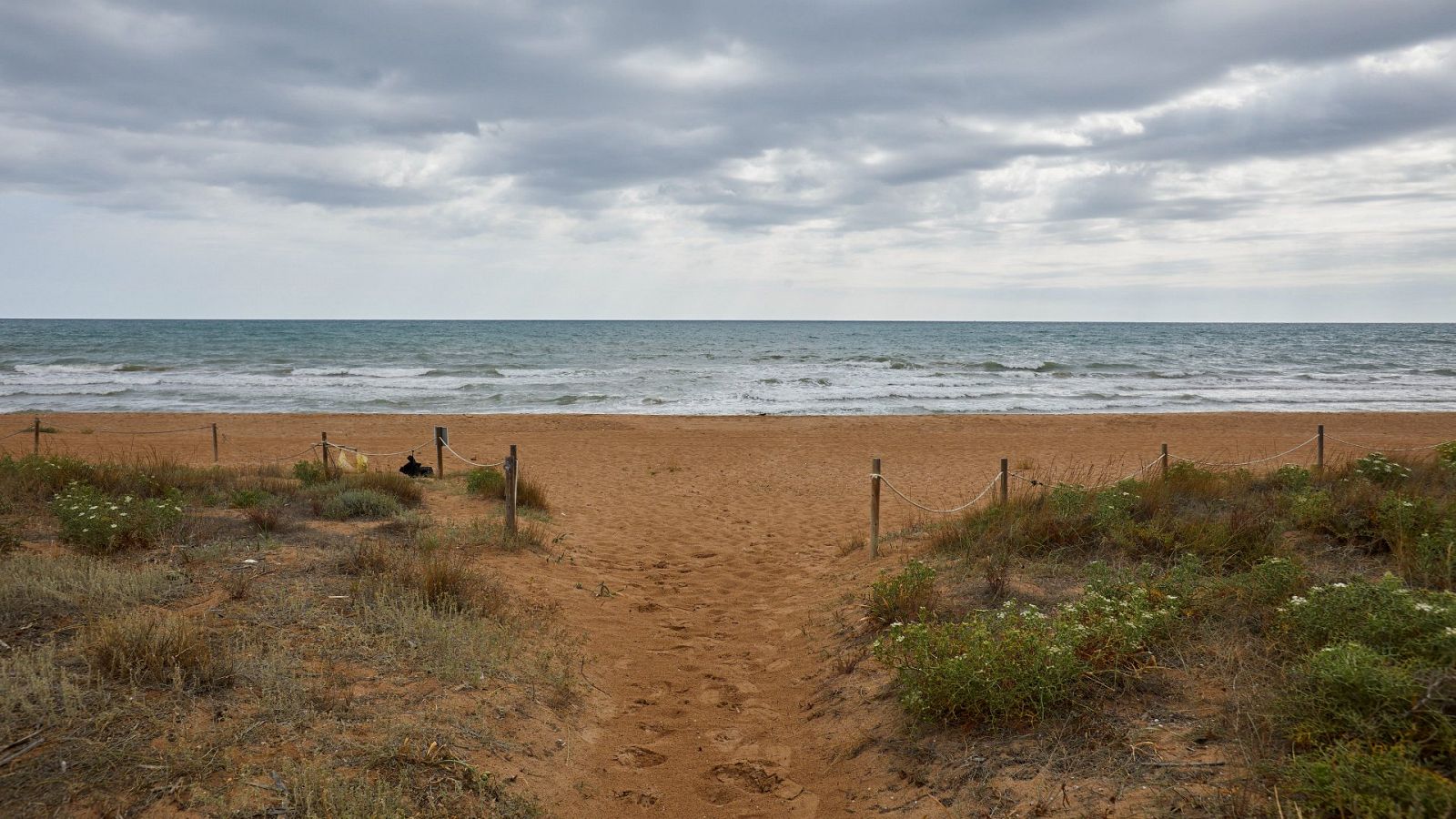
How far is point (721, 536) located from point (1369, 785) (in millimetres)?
8324

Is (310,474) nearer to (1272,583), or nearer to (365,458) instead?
(365,458)

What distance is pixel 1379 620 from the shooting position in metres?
4.10

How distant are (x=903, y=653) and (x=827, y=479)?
10.5 m

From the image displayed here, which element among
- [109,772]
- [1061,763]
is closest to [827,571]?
[1061,763]

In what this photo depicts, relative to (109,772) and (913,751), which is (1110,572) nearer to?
(913,751)

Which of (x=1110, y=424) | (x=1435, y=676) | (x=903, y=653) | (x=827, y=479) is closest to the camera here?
(x=1435, y=676)

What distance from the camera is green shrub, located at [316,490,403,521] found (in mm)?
9211

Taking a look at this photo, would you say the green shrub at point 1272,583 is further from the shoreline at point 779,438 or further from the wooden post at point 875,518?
the shoreline at point 779,438

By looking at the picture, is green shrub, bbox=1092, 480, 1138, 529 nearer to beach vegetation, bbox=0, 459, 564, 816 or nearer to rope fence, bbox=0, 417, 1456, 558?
rope fence, bbox=0, 417, 1456, 558

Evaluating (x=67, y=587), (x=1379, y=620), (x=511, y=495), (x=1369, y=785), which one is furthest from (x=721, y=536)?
(x=1369, y=785)

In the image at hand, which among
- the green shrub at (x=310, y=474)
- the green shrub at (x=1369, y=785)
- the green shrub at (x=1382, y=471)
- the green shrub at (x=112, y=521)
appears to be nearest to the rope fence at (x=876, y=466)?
the green shrub at (x=310, y=474)

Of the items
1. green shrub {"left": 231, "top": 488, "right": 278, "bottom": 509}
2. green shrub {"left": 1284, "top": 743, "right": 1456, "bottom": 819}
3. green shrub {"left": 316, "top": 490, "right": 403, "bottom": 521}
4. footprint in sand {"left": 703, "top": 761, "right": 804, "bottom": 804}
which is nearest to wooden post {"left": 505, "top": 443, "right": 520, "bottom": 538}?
green shrub {"left": 316, "top": 490, "right": 403, "bottom": 521}

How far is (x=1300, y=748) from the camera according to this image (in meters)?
3.63

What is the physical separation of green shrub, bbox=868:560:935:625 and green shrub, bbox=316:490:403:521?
600 cm
